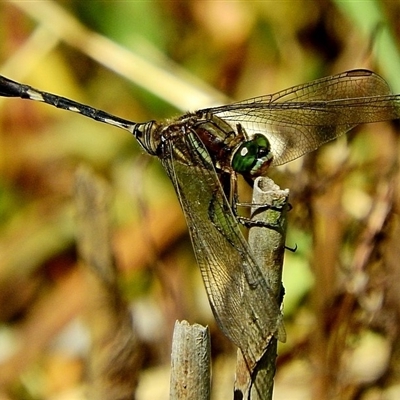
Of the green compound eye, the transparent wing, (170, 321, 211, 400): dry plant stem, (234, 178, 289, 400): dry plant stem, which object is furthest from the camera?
the transparent wing

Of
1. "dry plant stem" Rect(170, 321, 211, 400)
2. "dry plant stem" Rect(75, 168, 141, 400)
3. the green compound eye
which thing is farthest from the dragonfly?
"dry plant stem" Rect(170, 321, 211, 400)

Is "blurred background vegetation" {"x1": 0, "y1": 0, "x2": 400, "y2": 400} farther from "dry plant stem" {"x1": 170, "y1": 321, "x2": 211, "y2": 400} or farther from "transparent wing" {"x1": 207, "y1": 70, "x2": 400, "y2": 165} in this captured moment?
"dry plant stem" {"x1": 170, "y1": 321, "x2": 211, "y2": 400}

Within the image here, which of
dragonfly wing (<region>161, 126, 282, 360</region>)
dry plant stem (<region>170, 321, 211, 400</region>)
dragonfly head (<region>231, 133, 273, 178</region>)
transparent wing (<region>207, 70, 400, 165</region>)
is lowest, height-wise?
dry plant stem (<region>170, 321, 211, 400</region>)

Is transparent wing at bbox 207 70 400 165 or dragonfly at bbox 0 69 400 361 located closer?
dragonfly at bbox 0 69 400 361

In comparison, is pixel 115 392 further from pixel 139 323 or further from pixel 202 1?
pixel 202 1

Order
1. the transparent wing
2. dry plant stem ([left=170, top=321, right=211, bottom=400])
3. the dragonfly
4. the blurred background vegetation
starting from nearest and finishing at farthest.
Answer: dry plant stem ([left=170, top=321, right=211, bottom=400])
the dragonfly
the transparent wing
the blurred background vegetation

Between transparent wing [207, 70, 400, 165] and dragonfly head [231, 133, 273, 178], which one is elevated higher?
transparent wing [207, 70, 400, 165]

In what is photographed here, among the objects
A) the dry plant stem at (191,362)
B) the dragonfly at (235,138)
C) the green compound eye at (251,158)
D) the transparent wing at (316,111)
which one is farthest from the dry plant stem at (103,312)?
the dry plant stem at (191,362)

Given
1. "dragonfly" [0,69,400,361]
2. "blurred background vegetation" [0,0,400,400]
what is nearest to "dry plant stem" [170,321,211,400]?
"dragonfly" [0,69,400,361]
